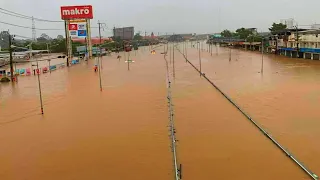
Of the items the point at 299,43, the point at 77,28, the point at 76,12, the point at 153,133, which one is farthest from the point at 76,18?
the point at 153,133

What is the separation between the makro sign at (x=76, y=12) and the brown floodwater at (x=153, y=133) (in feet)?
83.3

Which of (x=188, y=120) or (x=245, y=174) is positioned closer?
(x=245, y=174)

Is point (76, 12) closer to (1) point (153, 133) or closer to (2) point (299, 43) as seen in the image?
(2) point (299, 43)

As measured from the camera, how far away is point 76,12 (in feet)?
144

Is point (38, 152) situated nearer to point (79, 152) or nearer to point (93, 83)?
point (79, 152)

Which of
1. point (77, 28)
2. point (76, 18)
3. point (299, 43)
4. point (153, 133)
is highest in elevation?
point (76, 18)

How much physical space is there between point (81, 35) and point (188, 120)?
34753 mm

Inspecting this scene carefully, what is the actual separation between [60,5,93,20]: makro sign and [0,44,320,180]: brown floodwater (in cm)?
2538

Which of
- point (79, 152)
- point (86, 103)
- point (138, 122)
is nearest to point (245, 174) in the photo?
point (79, 152)

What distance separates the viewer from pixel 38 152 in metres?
9.54

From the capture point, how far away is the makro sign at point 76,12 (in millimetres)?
42956

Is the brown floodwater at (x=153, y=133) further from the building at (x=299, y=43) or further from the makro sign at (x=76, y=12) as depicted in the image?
the makro sign at (x=76, y=12)

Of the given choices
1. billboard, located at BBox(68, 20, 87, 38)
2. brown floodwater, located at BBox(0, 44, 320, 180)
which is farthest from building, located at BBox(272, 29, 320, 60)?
billboard, located at BBox(68, 20, 87, 38)

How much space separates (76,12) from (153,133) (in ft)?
119
